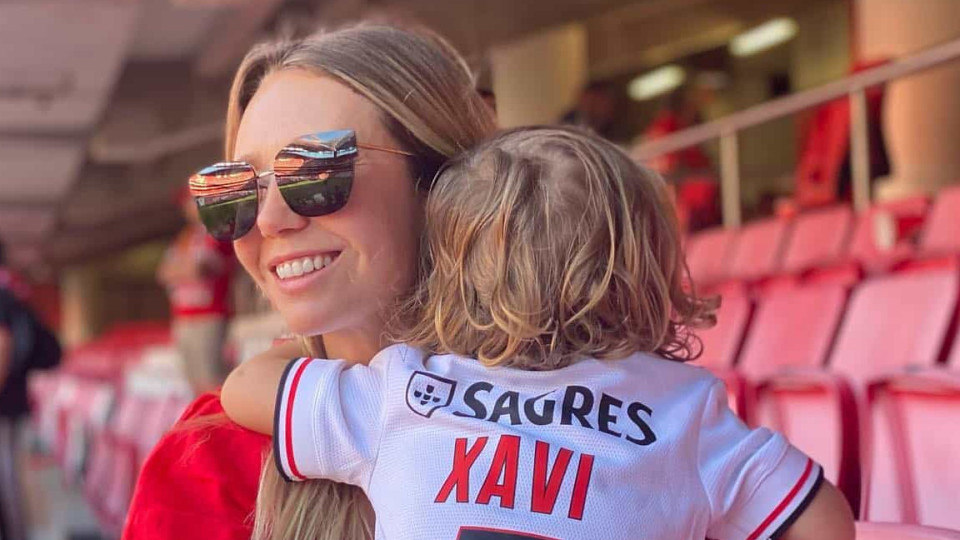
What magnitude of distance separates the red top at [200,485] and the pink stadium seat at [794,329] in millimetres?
1957

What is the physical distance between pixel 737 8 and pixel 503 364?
40.2ft

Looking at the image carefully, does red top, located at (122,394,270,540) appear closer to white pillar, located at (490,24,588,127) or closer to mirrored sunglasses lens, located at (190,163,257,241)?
mirrored sunglasses lens, located at (190,163,257,241)

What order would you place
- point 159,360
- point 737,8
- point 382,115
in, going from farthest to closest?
point 737,8 < point 159,360 < point 382,115

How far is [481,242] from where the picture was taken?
42.8 inches

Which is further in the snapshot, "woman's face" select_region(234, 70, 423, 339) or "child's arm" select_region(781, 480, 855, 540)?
"woman's face" select_region(234, 70, 423, 339)

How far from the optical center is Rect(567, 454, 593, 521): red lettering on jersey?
38.5 inches

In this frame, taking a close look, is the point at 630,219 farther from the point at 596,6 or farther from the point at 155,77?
the point at 155,77

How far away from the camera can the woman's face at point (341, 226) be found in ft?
3.80

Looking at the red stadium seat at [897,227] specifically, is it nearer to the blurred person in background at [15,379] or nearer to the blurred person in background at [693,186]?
the blurred person in background at [693,186]

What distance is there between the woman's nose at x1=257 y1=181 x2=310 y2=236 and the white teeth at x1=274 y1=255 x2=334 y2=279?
0.03 meters


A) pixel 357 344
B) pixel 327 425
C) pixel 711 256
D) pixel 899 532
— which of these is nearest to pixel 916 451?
pixel 899 532

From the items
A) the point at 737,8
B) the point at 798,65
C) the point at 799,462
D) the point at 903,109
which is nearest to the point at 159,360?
the point at 903,109

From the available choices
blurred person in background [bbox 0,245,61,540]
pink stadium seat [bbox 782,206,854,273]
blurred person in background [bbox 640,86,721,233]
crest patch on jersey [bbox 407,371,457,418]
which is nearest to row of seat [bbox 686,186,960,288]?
pink stadium seat [bbox 782,206,854,273]

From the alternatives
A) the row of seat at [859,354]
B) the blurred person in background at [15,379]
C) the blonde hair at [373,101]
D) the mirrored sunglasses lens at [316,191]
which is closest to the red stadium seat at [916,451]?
the row of seat at [859,354]
